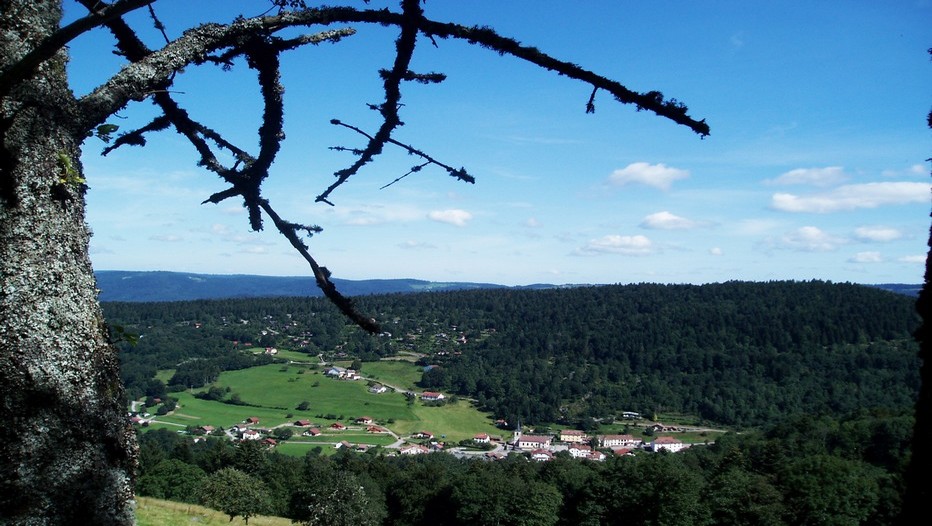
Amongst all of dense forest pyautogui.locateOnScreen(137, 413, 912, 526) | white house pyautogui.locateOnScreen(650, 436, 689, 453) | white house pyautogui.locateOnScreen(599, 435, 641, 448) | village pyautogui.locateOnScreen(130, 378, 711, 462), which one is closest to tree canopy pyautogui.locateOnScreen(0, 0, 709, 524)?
dense forest pyautogui.locateOnScreen(137, 413, 912, 526)

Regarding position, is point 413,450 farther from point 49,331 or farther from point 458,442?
point 49,331

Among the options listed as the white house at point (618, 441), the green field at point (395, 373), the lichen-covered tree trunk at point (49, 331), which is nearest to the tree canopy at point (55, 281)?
the lichen-covered tree trunk at point (49, 331)

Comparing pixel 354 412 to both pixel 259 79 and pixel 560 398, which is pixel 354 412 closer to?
pixel 560 398

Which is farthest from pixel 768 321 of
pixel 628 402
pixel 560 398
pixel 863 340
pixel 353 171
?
pixel 353 171

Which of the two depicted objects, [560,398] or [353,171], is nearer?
[353,171]

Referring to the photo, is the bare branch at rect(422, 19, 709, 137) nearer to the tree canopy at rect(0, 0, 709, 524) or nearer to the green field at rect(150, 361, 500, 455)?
the tree canopy at rect(0, 0, 709, 524)

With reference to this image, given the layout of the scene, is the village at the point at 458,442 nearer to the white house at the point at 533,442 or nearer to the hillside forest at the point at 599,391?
the white house at the point at 533,442
